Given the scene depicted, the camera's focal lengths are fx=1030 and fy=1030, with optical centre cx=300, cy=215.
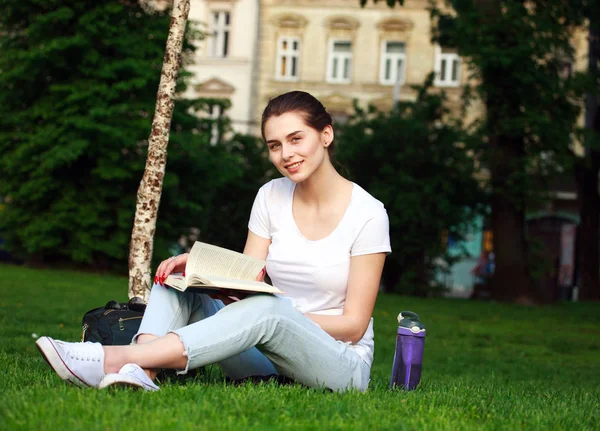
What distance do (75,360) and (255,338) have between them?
2.65 ft

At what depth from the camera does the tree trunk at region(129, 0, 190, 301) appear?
7.98m

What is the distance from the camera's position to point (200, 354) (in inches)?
182

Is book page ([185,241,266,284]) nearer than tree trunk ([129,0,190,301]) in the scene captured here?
Yes

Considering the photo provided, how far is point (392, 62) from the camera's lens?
41625 millimetres

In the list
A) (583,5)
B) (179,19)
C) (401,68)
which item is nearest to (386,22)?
(401,68)

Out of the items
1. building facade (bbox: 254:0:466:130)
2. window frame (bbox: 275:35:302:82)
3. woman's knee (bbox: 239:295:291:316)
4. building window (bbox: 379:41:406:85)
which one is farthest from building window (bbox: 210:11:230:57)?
woman's knee (bbox: 239:295:291:316)

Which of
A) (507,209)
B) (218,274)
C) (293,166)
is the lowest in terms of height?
(218,274)

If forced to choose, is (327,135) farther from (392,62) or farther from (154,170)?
(392,62)

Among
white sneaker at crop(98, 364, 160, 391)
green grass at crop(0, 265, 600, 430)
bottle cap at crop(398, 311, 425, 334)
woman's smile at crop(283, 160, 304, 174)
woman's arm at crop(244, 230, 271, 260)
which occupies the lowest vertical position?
green grass at crop(0, 265, 600, 430)

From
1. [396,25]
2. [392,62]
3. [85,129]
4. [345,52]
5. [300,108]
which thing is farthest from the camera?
[345,52]

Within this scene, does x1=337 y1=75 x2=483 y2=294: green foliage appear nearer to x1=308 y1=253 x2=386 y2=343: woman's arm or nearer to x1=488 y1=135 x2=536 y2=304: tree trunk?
x1=488 y1=135 x2=536 y2=304: tree trunk

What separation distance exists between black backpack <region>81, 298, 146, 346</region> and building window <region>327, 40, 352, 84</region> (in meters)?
37.2

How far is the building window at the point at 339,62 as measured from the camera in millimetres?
41938

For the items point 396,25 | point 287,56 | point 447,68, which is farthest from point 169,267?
point 287,56
